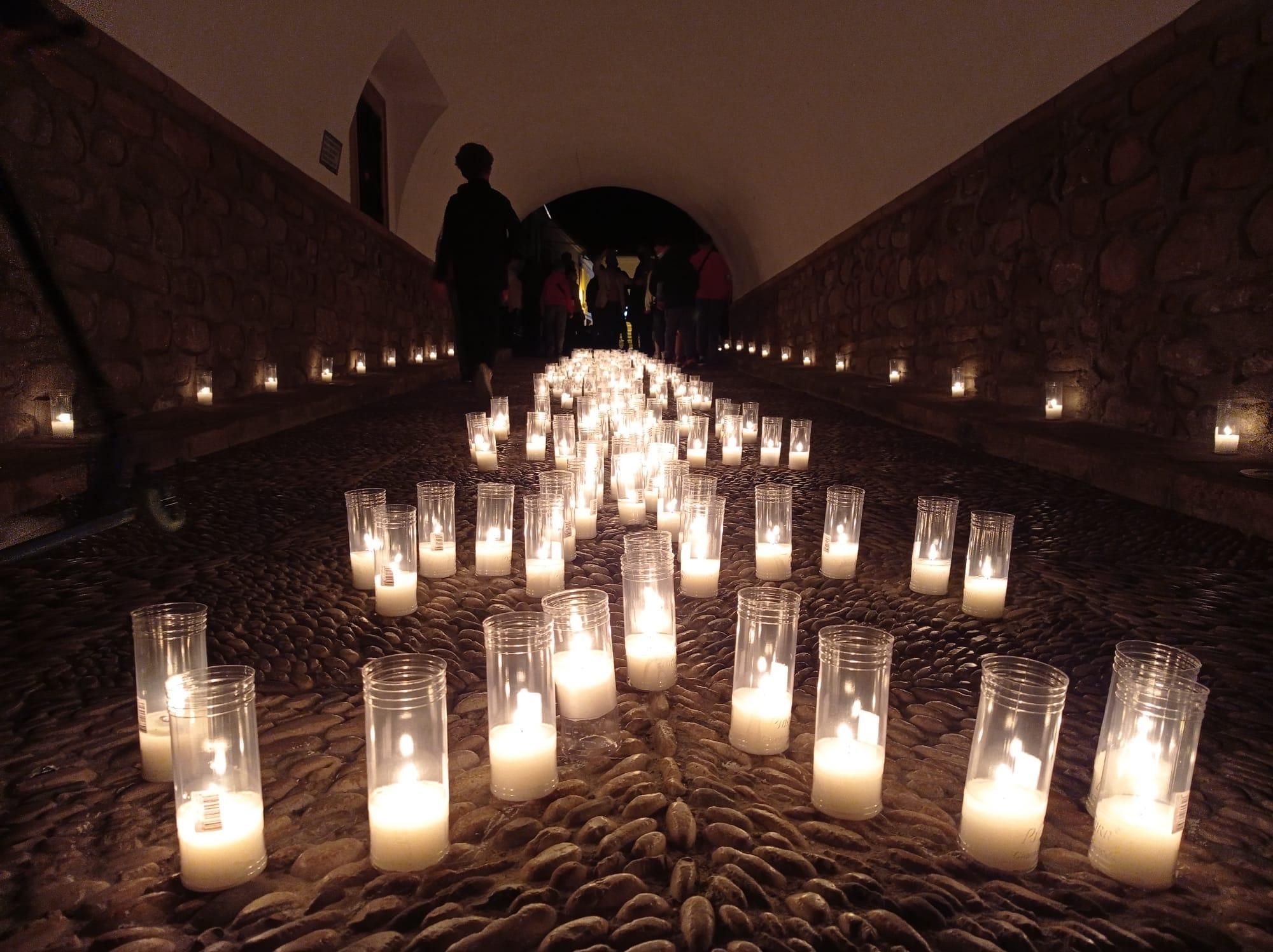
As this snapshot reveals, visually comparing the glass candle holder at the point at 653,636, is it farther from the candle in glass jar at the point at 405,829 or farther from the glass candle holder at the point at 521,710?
the candle in glass jar at the point at 405,829

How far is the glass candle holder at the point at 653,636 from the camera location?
2.16 m

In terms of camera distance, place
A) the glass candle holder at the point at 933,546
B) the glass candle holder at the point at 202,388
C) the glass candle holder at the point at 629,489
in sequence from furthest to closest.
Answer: the glass candle holder at the point at 202,388 < the glass candle holder at the point at 629,489 < the glass candle holder at the point at 933,546

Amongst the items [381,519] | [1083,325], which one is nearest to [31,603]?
[381,519]

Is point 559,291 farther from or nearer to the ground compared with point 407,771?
farther from the ground

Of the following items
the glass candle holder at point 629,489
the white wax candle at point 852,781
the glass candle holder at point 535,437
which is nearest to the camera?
the white wax candle at point 852,781

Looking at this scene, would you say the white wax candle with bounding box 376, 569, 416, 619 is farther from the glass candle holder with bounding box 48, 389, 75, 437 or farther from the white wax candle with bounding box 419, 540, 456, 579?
the glass candle holder with bounding box 48, 389, 75, 437

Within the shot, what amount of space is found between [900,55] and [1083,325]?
3363mm

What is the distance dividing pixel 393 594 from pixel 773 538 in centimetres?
125

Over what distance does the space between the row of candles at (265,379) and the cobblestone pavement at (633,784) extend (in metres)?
1.53

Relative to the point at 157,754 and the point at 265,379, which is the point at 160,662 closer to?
the point at 157,754

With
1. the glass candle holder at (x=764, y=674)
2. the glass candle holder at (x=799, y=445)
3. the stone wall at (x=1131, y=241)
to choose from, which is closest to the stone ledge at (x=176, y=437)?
the glass candle holder at (x=764, y=674)

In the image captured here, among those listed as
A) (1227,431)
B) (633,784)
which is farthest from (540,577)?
(1227,431)

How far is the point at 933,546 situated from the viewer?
9.56 feet

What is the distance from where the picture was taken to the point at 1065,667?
2322 millimetres
